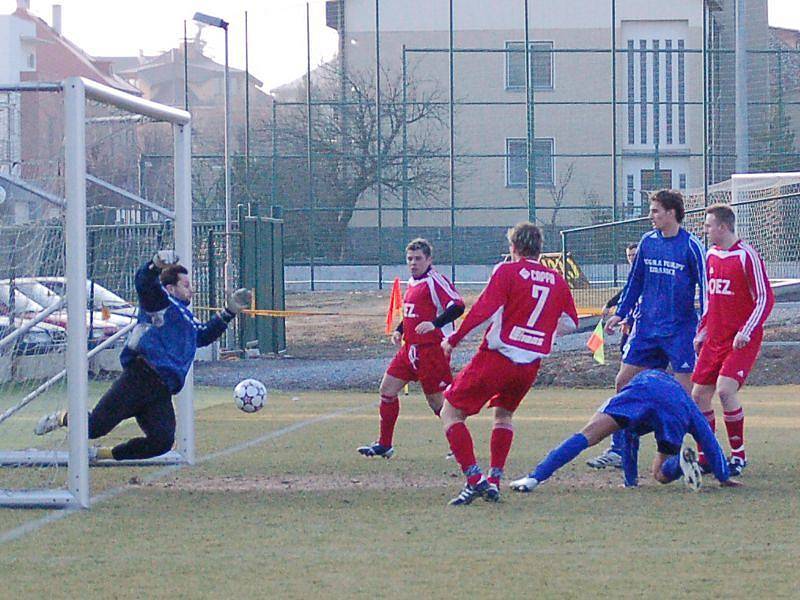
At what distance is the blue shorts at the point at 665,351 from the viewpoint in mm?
9383

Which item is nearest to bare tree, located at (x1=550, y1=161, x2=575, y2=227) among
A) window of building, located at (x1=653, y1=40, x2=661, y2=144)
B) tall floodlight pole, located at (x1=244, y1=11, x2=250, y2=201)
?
window of building, located at (x1=653, y1=40, x2=661, y2=144)

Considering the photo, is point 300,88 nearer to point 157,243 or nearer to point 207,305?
point 207,305

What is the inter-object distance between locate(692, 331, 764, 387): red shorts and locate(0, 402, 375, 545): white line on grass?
12.9 feet

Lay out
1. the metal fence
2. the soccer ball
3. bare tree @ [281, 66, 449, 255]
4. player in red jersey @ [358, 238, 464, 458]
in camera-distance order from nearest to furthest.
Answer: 1. player in red jersey @ [358, 238, 464, 458]
2. the soccer ball
3. the metal fence
4. bare tree @ [281, 66, 449, 255]

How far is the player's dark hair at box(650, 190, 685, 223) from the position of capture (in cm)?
938

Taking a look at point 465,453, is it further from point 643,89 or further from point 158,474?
point 643,89

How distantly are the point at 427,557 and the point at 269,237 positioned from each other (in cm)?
1780

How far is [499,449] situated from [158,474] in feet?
9.23

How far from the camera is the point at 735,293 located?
31.6 feet

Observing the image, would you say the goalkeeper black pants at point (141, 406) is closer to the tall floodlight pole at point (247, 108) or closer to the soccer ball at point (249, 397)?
the soccer ball at point (249, 397)

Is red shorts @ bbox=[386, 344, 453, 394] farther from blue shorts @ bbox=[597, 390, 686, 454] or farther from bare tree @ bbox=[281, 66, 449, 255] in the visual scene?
bare tree @ bbox=[281, 66, 449, 255]

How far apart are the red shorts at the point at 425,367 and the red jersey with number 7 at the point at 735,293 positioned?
2157 mm

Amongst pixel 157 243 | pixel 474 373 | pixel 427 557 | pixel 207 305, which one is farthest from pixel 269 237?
pixel 427 557

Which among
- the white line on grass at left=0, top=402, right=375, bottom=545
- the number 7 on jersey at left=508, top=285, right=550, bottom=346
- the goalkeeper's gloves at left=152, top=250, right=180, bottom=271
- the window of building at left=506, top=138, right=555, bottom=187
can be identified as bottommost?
the white line on grass at left=0, top=402, right=375, bottom=545
